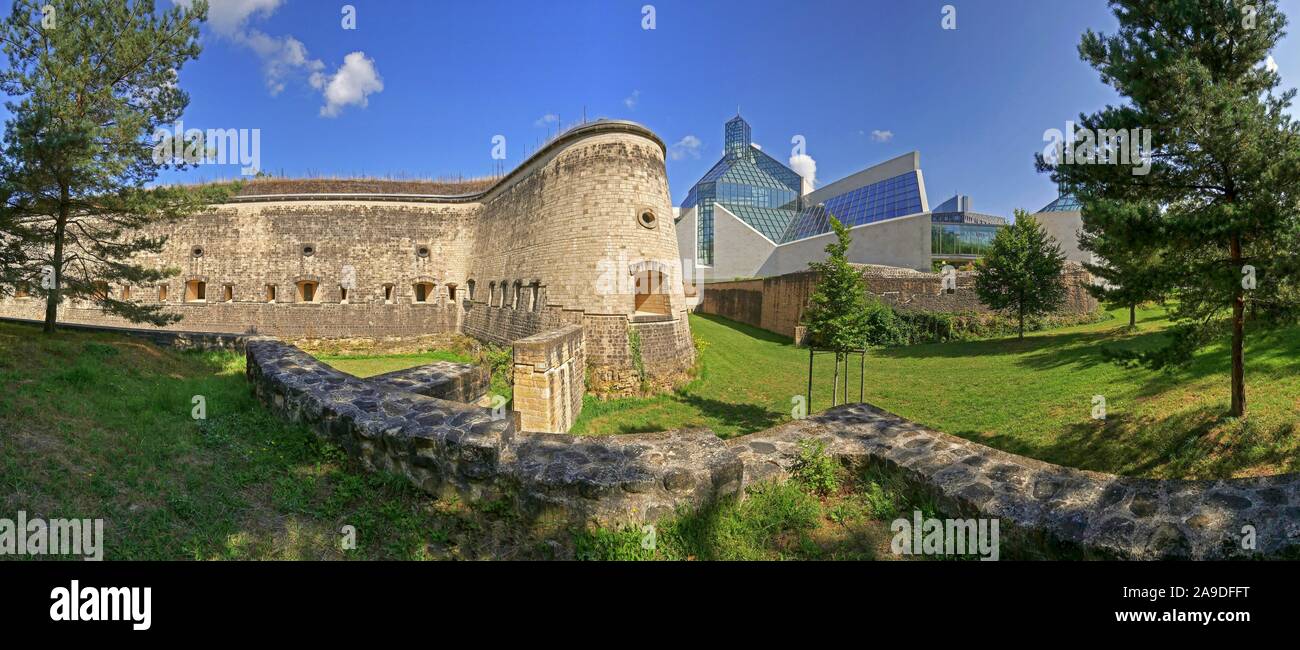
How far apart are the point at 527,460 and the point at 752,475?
2233mm

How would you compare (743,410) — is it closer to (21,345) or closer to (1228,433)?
(1228,433)

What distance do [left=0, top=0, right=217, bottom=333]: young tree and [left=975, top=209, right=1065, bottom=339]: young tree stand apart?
94.5 ft

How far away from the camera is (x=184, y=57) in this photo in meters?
10.6

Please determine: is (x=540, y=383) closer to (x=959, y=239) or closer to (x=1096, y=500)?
(x=1096, y=500)

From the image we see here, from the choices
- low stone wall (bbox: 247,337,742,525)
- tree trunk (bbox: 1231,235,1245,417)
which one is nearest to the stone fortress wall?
low stone wall (bbox: 247,337,742,525)

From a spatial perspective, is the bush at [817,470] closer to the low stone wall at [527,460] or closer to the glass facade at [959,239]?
the low stone wall at [527,460]

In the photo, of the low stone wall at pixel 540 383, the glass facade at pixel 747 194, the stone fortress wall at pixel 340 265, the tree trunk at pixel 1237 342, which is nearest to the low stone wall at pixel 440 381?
the low stone wall at pixel 540 383

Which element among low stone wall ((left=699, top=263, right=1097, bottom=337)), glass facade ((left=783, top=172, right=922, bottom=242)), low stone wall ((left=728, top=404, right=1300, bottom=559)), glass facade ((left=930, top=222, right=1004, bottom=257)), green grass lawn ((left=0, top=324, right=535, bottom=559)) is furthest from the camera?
glass facade ((left=930, top=222, right=1004, bottom=257))

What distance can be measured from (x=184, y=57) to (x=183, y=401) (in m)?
9.56

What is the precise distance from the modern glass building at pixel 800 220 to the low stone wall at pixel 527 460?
29430 millimetres

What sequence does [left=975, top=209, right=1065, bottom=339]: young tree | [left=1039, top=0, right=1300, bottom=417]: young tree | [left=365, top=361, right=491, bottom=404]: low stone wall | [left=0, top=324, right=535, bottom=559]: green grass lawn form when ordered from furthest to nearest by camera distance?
[left=975, top=209, right=1065, bottom=339]: young tree
[left=365, top=361, right=491, bottom=404]: low stone wall
[left=1039, top=0, right=1300, bottom=417]: young tree
[left=0, top=324, right=535, bottom=559]: green grass lawn

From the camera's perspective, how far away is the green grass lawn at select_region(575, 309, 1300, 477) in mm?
6898

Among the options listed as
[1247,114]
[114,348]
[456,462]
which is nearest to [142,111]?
[114,348]

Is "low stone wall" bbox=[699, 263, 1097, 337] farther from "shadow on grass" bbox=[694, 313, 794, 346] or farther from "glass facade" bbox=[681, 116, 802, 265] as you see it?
"glass facade" bbox=[681, 116, 802, 265]
